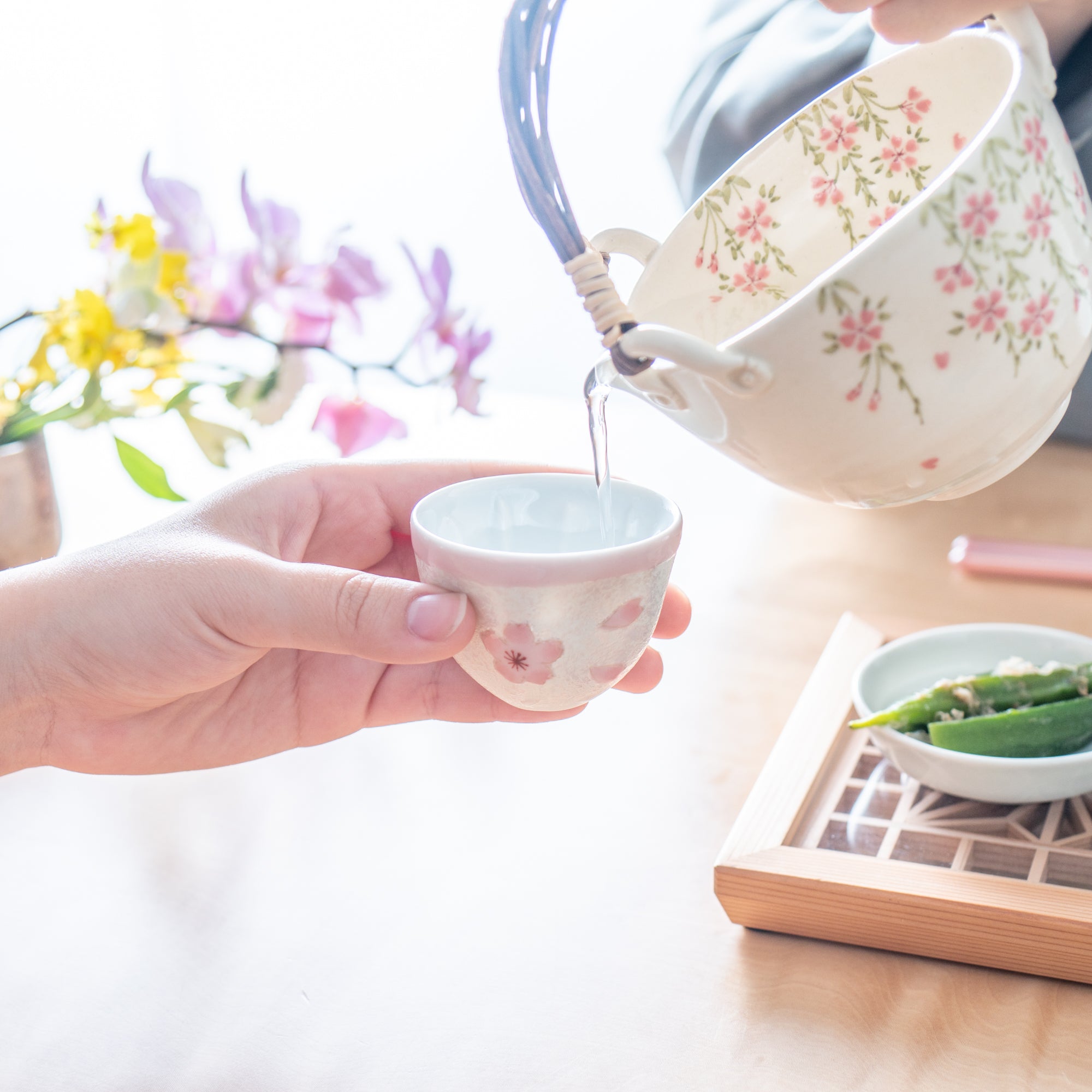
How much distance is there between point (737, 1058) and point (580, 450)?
0.95m

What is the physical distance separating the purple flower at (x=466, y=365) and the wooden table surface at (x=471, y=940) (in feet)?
0.96

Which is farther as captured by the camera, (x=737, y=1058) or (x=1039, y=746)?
(x=1039, y=746)

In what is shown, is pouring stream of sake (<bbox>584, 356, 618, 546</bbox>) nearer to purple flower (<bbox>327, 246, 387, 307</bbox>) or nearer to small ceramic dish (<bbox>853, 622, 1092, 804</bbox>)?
small ceramic dish (<bbox>853, 622, 1092, 804</bbox>)

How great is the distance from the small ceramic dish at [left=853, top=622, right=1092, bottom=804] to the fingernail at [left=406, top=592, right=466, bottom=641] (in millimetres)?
271

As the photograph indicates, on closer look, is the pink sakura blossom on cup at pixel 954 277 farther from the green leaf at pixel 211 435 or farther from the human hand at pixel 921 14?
the green leaf at pixel 211 435

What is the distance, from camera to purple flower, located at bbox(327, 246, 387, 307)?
99cm

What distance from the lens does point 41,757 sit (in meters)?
0.72

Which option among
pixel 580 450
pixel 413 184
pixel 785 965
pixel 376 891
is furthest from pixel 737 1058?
pixel 413 184

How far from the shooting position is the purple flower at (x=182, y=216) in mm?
950

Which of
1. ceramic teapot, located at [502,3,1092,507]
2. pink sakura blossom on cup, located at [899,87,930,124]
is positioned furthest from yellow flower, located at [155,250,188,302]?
pink sakura blossom on cup, located at [899,87,930,124]

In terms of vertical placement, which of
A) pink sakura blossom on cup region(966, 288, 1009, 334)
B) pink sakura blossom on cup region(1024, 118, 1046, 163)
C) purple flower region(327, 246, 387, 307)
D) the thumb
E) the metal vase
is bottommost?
the metal vase

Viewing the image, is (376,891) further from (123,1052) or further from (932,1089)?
(932,1089)

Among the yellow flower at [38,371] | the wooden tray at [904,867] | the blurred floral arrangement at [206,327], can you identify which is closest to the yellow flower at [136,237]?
the blurred floral arrangement at [206,327]

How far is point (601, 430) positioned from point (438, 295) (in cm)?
42
